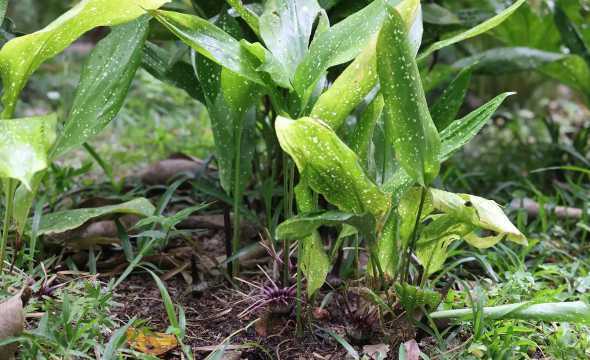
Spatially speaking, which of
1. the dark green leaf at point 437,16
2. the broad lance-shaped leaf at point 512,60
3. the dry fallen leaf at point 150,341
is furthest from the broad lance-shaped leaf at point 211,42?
the broad lance-shaped leaf at point 512,60

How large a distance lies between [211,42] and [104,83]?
36 centimetres

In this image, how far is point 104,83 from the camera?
1445 mm

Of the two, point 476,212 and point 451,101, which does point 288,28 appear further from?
point 476,212

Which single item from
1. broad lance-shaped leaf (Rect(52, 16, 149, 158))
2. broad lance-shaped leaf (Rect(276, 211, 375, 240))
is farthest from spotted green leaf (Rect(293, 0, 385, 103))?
broad lance-shaped leaf (Rect(52, 16, 149, 158))

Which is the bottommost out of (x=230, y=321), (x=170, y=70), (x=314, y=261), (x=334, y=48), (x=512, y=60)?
(x=230, y=321)

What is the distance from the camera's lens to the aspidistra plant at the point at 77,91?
3.70 ft

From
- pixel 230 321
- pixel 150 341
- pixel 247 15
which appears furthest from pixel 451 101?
pixel 150 341

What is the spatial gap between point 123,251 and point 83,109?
38 centimetres

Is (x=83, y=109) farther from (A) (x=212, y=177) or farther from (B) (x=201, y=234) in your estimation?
(A) (x=212, y=177)

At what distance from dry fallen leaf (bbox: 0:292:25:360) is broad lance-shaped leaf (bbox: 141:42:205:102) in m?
0.68

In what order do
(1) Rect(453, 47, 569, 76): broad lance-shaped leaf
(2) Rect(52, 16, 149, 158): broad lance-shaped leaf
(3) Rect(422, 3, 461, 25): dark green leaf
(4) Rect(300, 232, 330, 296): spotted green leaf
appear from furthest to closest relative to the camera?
(1) Rect(453, 47, 569, 76): broad lance-shaped leaf < (3) Rect(422, 3, 461, 25): dark green leaf < (2) Rect(52, 16, 149, 158): broad lance-shaped leaf < (4) Rect(300, 232, 330, 296): spotted green leaf

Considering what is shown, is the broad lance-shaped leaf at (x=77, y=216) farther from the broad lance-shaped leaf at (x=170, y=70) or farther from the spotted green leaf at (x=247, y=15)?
the spotted green leaf at (x=247, y=15)

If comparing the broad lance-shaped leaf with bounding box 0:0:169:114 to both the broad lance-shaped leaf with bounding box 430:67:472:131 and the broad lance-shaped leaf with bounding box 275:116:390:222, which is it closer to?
the broad lance-shaped leaf with bounding box 275:116:390:222

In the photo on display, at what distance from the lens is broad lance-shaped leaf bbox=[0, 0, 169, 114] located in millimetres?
1182
